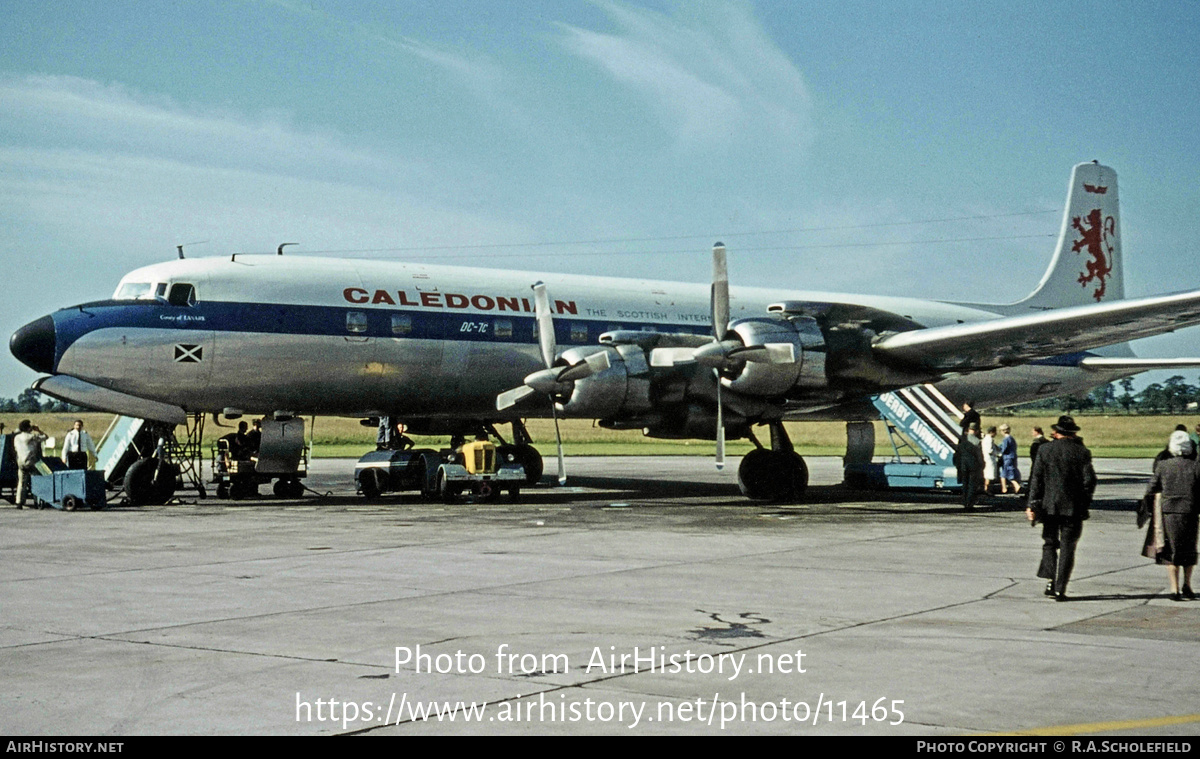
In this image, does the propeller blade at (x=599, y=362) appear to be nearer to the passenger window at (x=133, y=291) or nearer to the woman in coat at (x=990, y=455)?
the passenger window at (x=133, y=291)

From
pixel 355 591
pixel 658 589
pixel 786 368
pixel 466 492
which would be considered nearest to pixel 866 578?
pixel 658 589

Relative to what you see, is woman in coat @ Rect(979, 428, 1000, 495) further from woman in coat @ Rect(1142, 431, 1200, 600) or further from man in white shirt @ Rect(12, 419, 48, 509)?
man in white shirt @ Rect(12, 419, 48, 509)

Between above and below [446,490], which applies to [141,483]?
above

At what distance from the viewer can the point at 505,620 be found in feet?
29.4

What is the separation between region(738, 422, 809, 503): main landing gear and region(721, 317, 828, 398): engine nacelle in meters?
2.10

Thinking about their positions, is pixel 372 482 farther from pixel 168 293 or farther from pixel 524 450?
pixel 168 293

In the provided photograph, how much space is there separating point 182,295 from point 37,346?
2.47 m

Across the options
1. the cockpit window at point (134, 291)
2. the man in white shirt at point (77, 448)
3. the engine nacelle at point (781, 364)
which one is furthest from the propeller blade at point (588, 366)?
the man in white shirt at point (77, 448)

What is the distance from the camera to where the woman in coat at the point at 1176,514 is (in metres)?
10.1

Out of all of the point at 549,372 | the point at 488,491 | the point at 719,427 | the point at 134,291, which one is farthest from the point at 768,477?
the point at 134,291

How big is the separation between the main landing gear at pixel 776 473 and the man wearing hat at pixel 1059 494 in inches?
455

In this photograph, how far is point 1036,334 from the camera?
66.1 feet

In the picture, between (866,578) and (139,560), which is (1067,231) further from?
(139,560)

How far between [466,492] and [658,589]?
40.6ft
